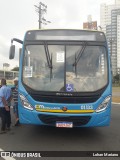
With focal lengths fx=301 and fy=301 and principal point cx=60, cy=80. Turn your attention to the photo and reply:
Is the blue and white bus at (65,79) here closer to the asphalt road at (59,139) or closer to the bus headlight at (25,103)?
the bus headlight at (25,103)

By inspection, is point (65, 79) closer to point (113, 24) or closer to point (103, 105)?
point (103, 105)

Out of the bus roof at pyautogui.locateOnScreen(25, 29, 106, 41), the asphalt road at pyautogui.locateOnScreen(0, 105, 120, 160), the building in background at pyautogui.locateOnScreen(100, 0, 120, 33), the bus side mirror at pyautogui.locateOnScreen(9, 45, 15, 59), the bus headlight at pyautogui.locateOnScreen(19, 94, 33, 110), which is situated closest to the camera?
the asphalt road at pyautogui.locateOnScreen(0, 105, 120, 160)

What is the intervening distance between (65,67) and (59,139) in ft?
6.49

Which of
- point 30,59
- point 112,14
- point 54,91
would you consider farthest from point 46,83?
point 112,14

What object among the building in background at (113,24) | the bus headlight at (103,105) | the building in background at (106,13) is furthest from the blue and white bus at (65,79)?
the building in background at (106,13)

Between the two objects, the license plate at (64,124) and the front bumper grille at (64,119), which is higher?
the front bumper grille at (64,119)

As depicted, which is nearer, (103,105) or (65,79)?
(103,105)

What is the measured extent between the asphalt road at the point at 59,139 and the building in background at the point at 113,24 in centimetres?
5147

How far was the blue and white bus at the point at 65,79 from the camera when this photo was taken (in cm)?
767

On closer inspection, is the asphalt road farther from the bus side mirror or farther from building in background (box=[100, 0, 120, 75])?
building in background (box=[100, 0, 120, 75])

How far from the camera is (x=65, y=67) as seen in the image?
315 inches

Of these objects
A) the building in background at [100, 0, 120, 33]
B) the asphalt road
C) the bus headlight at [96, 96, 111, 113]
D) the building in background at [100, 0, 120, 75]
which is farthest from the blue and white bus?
the building in background at [100, 0, 120, 33]

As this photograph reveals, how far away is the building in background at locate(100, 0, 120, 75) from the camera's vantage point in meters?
63.3

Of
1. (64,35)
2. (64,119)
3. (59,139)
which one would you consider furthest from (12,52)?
(59,139)
